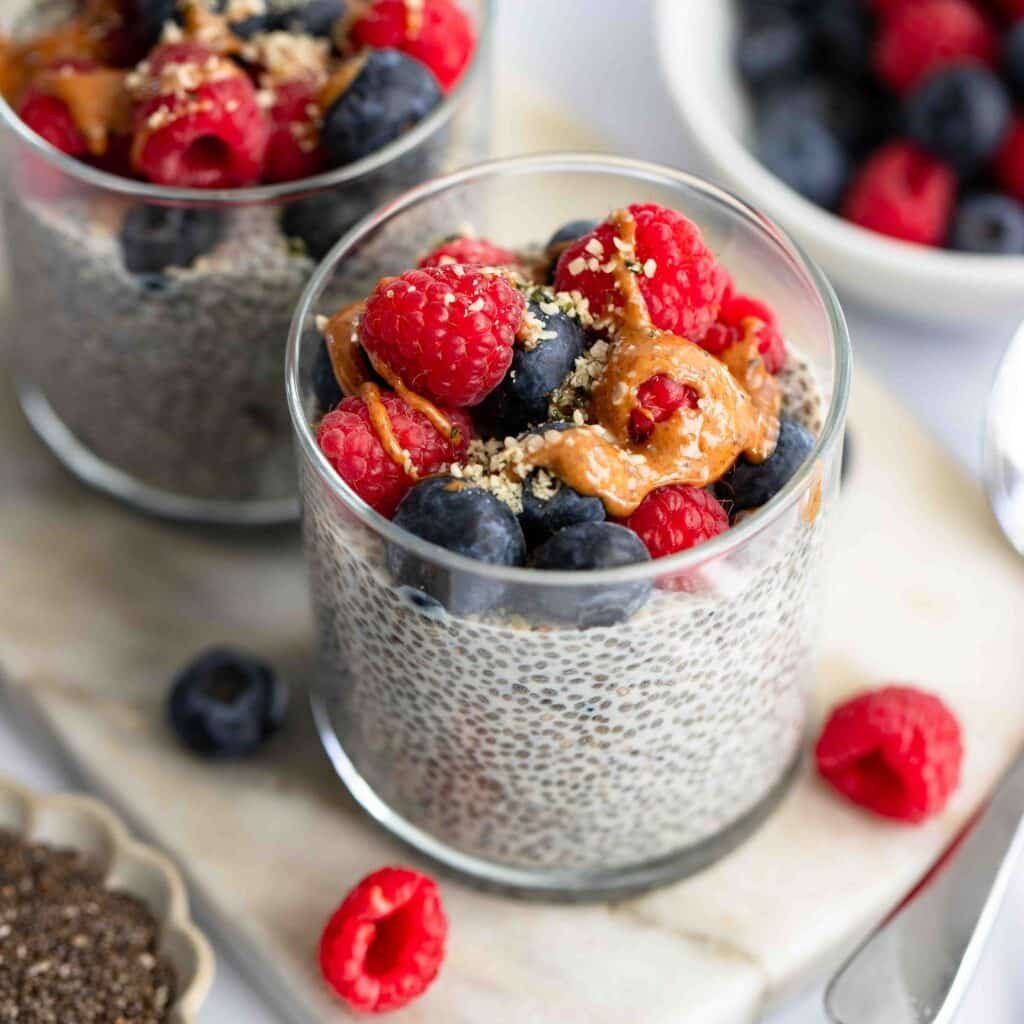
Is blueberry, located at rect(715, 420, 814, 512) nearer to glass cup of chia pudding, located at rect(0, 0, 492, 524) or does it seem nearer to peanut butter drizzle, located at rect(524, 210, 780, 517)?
peanut butter drizzle, located at rect(524, 210, 780, 517)

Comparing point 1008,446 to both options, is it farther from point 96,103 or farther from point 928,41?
point 96,103

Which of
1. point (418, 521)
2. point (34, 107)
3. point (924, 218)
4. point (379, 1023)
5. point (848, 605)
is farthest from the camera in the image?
point (924, 218)

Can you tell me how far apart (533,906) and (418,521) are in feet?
1.23

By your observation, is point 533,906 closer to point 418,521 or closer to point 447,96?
point 418,521

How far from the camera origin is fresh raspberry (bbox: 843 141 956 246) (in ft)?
5.20

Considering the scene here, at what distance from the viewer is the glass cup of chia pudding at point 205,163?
46.6 inches

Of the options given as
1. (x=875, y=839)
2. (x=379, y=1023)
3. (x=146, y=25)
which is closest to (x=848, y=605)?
(x=875, y=839)

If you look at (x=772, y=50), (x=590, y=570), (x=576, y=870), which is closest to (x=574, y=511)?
(x=590, y=570)

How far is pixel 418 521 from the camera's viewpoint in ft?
3.09

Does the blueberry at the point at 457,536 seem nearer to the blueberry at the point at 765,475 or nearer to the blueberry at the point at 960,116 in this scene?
the blueberry at the point at 765,475

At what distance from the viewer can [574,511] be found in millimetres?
940

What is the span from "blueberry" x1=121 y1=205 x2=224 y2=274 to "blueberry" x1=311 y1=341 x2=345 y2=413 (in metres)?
0.17

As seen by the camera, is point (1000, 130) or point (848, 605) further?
point (1000, 130)

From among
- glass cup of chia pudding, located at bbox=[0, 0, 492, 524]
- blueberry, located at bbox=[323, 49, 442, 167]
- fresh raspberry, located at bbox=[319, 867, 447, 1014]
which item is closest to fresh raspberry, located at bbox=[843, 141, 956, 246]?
glass cup of chia pudding, located at bbox=[0, 0, 492, 524]
